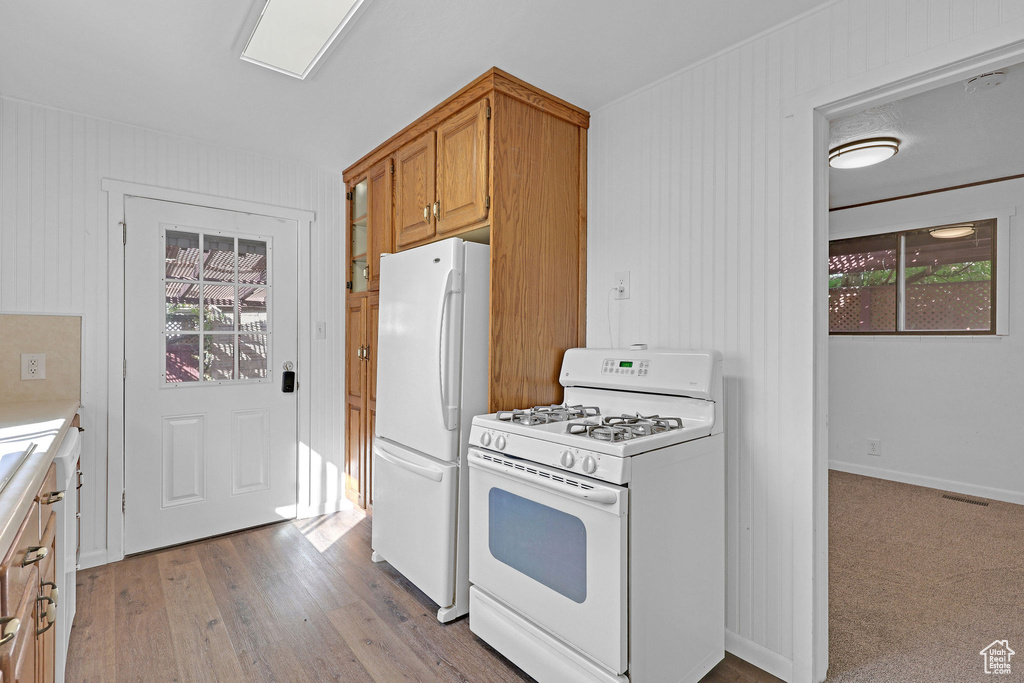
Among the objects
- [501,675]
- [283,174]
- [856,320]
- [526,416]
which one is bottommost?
[501,675]

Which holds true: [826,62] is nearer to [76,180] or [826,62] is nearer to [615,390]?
[615,390]

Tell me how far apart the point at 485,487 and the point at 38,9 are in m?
2.30

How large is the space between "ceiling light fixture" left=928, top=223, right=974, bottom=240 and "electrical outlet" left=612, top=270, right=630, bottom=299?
10.8ft

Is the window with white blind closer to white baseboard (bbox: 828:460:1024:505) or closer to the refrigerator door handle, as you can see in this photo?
white baseboard (bbox: 828:460:1024:505)

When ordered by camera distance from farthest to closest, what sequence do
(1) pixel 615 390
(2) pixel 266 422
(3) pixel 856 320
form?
(3) pixel 856 320 < (2) pixel 266 422 < (1) pixel 615 390

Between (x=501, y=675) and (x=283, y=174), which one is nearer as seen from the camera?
(x=501, y=675)

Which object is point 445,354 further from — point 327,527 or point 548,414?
point 327,527

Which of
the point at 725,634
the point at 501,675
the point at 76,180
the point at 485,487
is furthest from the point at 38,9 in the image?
the point at 725,634

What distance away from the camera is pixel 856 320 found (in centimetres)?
448

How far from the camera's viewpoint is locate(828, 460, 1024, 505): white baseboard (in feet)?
12.0

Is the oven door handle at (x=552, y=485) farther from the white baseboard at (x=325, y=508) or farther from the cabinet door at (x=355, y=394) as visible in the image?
the white baseboard at (x=325, y=508)

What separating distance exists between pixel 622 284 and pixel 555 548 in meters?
1.23

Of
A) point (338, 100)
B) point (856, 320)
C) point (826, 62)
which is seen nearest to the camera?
point (826, 62)

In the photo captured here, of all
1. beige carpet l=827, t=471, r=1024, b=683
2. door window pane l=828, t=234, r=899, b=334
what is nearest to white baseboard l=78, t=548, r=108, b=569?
beige carpet l=827, t=471, r=1024, b=683
